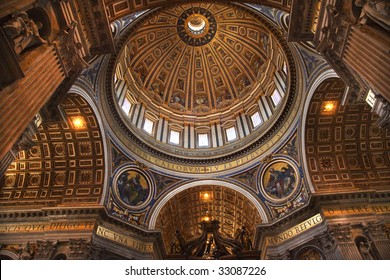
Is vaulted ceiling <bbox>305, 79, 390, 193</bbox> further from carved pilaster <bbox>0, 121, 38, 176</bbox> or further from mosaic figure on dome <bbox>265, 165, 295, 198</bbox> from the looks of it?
carved pilaster <bbox>0, 121, 38, 176</bbox>

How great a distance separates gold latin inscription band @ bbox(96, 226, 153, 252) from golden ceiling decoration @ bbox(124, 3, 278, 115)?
12.3 meters

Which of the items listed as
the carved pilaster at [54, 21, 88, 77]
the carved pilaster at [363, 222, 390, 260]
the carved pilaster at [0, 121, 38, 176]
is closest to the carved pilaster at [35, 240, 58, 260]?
the carved pilaster at [0, 121, 38, 176]

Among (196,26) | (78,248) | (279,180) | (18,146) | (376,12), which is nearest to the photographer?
(376,12)

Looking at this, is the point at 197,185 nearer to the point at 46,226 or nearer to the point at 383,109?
the point at 46,226

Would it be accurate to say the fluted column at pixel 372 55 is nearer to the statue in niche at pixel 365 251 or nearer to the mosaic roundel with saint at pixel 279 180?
the statue in niche at pixel 365 251

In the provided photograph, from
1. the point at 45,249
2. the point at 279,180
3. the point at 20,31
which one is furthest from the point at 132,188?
the point at 20,31

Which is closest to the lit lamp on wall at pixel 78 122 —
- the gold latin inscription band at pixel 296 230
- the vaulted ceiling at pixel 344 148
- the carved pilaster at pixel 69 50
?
the carved pilaster at pixel 69 50

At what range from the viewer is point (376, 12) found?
6742mm

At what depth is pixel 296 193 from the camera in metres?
17.0

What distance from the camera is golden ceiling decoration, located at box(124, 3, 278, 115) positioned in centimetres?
2414

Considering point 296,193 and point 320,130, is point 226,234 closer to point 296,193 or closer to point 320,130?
point 296,193

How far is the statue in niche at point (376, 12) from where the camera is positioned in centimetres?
650

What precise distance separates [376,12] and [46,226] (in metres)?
16.1

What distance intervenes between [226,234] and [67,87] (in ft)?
58.8
